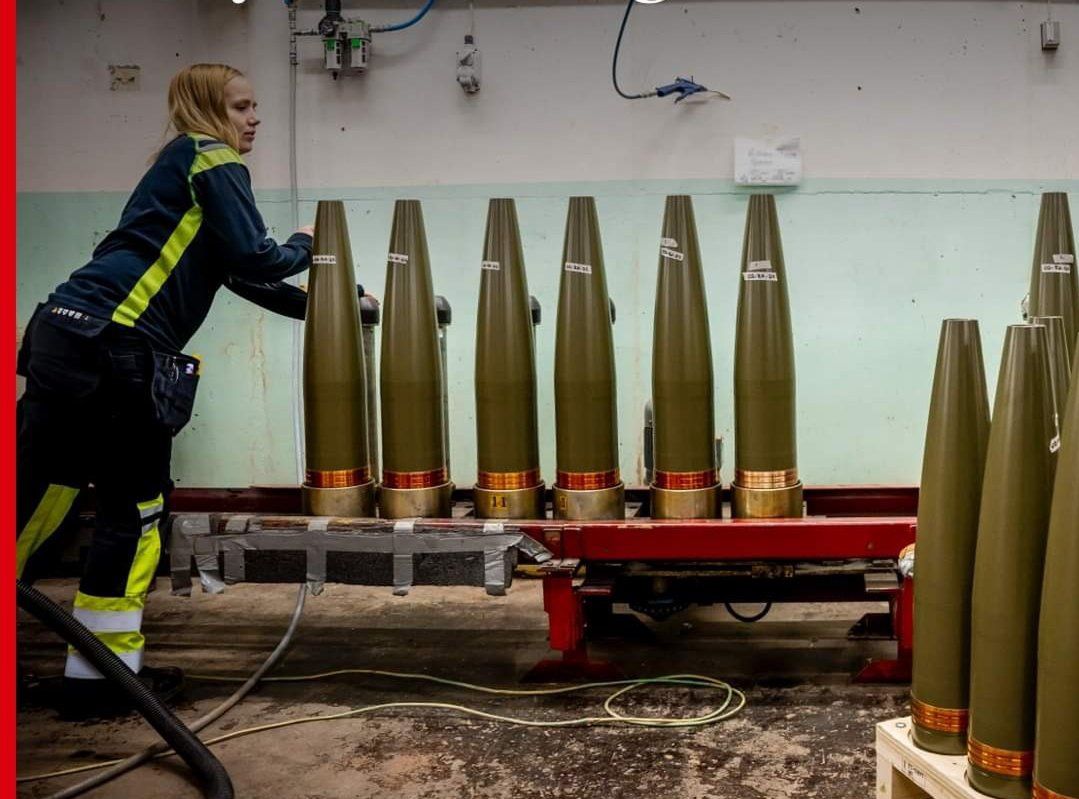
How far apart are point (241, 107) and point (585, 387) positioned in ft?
3.33

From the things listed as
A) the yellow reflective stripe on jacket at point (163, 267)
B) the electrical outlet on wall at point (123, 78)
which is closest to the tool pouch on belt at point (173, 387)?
the yellow reflective stripe on jacket at point (163, 267)

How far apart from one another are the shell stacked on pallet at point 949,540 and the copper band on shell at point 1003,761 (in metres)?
0.10

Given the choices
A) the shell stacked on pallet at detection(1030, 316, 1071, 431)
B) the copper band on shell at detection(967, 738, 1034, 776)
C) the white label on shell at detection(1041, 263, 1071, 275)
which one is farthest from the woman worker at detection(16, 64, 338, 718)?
the white label on shell at detection(1041, 263, 1071, 275)

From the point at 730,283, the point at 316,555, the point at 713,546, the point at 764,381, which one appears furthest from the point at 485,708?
the point at 730,283

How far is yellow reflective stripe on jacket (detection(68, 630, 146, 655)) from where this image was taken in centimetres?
217

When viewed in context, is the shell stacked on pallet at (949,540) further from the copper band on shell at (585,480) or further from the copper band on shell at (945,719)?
the copper band on shell at (585,480)

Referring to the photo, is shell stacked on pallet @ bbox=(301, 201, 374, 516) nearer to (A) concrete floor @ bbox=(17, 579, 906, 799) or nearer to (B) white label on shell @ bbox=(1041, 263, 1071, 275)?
(A) concrete floor @ bbox=(17, 579, 906, 799)

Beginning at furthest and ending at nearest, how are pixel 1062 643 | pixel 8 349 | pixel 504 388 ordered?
pixel 504 388 → pixel 1062 643 → pixel 8 349

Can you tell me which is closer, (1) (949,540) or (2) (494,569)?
(1) (949,540)

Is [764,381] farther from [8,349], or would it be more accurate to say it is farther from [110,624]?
[8,349]

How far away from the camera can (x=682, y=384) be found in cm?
229

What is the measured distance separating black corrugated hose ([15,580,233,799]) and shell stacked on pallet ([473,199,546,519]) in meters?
0.81

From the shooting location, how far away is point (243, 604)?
3125 mm

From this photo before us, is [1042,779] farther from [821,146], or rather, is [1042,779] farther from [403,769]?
[821,146]
